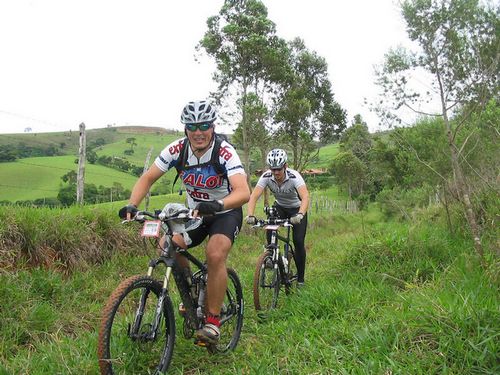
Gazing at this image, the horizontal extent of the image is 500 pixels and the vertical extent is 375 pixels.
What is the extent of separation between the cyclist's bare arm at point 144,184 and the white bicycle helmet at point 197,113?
593mm

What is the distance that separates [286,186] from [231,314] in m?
2.83

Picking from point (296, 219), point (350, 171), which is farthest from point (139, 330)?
point (350, 171)

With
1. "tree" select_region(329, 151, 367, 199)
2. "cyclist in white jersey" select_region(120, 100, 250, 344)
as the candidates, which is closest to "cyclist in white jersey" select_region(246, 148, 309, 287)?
"cyclist in white jersey" select_region(120, 100, 250, 344)

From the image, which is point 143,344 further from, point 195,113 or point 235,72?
point 235,72

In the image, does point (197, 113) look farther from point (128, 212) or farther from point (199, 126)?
point (128, 212)

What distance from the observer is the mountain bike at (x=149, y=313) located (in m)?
3.01

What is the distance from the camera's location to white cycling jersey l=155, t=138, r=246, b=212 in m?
4.04

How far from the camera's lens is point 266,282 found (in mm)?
5766

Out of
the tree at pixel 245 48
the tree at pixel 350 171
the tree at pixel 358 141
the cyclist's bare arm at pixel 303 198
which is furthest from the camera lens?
the tree at pixel 358 141

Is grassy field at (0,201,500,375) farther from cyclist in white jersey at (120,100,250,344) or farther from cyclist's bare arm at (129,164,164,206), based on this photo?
cyclist's bare arm at (129,164,164,206)

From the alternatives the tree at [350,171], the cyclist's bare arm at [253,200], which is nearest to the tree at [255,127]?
the cyclist's bare arm at [253,200]

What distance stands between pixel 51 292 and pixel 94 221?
2132 millimetres

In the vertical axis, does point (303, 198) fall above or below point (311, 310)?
above

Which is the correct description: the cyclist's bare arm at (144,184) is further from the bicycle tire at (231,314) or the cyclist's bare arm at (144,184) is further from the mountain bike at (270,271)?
the mountain bike at (270,271)
